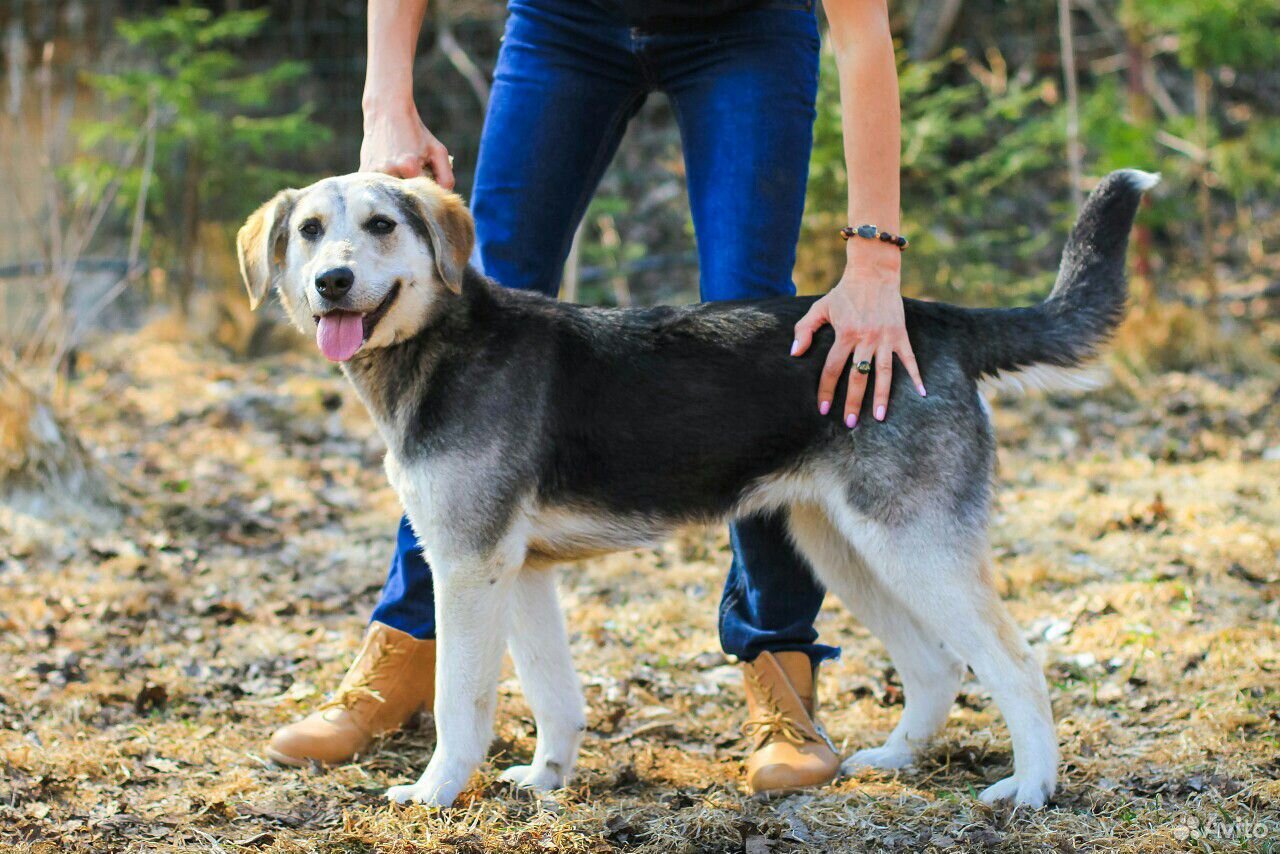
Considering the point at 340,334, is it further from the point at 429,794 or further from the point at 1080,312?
the point at 1080,312

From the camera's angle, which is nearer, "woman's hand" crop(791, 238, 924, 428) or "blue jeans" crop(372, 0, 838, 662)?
"woman's hand" crop(791, 238, 924, 428)

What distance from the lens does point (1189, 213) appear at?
28.6 ft

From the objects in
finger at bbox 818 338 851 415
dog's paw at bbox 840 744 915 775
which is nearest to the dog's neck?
finger at bbox 818 338 851 415

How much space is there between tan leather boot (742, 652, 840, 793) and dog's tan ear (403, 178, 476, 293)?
4.62 ft

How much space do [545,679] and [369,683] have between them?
23.0 inches

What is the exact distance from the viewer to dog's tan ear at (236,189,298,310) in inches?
131

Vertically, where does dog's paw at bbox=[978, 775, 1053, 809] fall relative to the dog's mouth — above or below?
below

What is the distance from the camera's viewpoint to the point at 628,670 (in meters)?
4.42

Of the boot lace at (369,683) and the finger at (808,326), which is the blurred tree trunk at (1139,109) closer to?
the finger at (808,326)

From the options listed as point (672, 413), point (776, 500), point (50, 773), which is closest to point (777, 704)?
point (776, 500)

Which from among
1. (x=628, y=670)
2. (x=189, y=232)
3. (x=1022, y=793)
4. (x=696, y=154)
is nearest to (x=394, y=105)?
(x=696, y=154)

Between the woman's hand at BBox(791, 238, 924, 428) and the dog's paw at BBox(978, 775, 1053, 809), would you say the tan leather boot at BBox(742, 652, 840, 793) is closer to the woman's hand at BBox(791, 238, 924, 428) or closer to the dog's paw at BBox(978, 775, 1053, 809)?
the dog's paw at BBox(978, 775, 1053, 809)

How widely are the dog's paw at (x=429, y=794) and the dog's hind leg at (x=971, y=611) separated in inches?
47.6

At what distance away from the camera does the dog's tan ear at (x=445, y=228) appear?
3.20 meters
